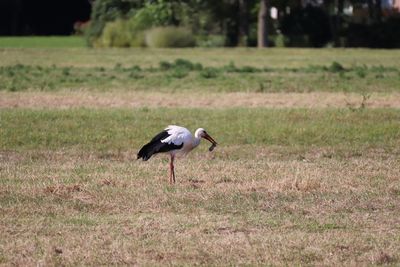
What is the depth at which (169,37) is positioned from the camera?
52625mm

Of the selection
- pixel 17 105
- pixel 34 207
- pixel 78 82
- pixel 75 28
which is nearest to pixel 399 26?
pixel 75 28

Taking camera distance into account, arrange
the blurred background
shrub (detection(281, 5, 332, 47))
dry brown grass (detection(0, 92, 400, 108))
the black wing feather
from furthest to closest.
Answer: shrub (detection(281, 5, 332, 47)), the blurred background, dry brown grass (detection(0, 92, 400, 108)), the black wing feather

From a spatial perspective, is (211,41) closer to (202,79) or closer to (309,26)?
(309,26)

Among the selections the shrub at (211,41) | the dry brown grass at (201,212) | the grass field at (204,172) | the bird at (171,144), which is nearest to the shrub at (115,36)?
the shrub at (211,41)

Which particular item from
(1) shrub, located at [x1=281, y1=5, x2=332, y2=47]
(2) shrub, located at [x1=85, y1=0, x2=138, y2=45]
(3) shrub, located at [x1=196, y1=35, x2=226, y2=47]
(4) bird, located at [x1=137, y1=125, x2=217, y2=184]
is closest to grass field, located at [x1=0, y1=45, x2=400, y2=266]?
(4) bird, located at [x1=137, y1=125, x2=217, y2=184]

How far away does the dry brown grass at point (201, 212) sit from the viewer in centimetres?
895

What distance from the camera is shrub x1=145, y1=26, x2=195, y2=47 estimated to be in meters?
52.2

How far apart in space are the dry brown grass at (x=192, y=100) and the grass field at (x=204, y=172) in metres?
0.04

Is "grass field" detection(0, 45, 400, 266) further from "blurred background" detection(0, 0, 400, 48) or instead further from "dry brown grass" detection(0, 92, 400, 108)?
"blurred background" detection(0, 0, 400, 48)

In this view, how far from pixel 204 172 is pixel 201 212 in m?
2.98

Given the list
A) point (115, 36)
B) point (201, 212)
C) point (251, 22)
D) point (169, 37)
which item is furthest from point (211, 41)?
point (201, 212)

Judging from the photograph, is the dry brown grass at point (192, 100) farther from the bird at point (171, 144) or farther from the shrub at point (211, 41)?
the shrub at point (211, 41)

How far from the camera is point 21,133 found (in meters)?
17.6

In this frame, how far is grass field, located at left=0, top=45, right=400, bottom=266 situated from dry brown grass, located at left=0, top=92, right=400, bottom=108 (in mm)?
43
